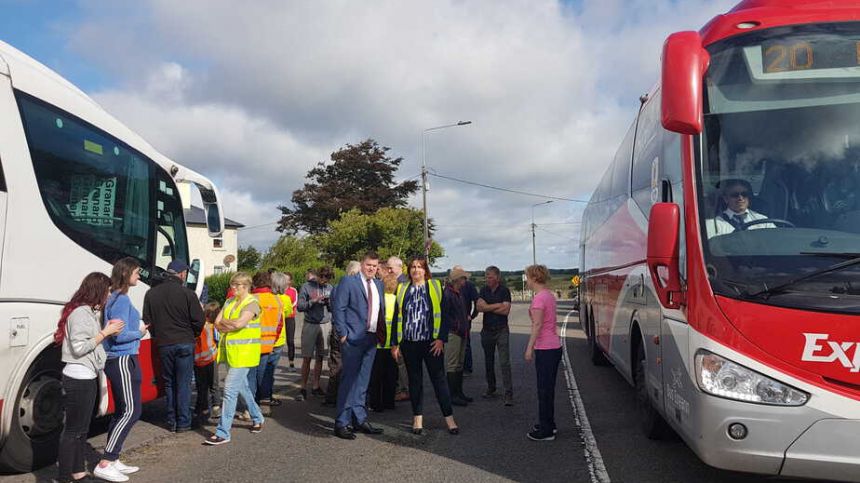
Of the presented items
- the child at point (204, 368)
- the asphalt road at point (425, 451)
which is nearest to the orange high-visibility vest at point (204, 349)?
the child at point (204, 368)

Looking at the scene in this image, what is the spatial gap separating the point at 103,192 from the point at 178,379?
2.08m

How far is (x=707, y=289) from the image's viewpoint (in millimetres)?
4129

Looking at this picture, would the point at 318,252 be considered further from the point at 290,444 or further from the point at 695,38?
the point at 695,38

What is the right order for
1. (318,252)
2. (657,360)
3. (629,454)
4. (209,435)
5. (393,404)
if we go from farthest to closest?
(318,252), (393,404), (209,435), (629,454), (657,360)

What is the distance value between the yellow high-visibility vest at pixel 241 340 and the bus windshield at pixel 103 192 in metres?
1.34

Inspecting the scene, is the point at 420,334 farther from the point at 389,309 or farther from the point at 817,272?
the point at 817,272

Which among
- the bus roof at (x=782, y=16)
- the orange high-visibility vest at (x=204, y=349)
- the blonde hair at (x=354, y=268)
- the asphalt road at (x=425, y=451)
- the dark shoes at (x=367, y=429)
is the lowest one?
the asphalt road at (x=425, y=451)

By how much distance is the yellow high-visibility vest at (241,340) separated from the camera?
6543 millimetres

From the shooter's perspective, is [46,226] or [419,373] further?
[419,373]

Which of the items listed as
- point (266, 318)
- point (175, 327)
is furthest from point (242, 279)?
point (266, 318)

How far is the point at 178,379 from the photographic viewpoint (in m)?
6.82

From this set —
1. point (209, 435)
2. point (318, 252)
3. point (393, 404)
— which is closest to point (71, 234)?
point (209, 435)

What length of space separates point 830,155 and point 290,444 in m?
5.29

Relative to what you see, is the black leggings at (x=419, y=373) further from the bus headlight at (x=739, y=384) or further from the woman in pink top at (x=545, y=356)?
the bus headlight at (x=739, y=384)
